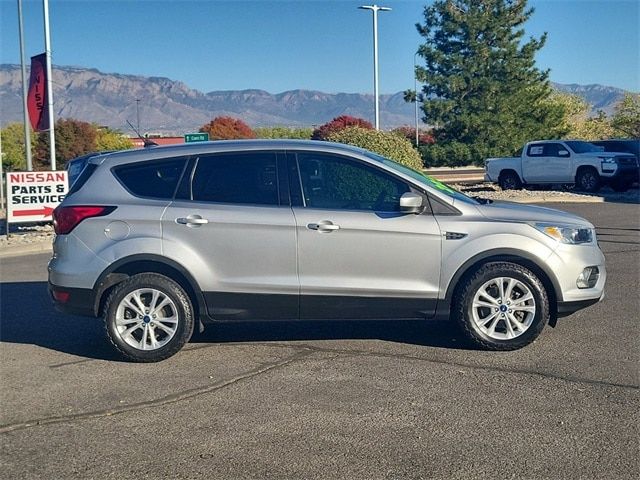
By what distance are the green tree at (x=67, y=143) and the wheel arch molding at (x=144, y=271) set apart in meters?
35.3

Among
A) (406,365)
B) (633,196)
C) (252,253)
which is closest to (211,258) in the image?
(252,253)

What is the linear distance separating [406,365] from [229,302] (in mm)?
1567

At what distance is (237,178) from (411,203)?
1.51m

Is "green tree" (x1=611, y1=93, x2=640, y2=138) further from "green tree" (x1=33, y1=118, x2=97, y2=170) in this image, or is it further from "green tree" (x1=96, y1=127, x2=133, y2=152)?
"green tree" (x1=33, y1=118, x2=97, y2=170)

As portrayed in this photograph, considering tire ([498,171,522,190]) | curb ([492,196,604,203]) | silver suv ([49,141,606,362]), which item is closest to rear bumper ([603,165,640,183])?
curb ([492,196,604,203])

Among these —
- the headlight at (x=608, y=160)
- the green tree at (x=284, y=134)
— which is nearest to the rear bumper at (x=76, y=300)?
the headlight at (x=608, y=160)

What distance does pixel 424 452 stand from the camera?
484cm

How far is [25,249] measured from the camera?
1605cm

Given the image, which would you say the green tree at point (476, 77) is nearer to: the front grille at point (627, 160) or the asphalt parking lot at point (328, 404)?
the front grille at point (627, 160)

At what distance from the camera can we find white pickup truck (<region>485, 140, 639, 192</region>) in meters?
26.1

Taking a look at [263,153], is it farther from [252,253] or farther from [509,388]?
[509,388]

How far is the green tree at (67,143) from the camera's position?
41.2 metres

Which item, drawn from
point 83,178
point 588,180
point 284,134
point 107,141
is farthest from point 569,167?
point 284,134

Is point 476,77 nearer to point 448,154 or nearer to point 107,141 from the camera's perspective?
point 448,154
